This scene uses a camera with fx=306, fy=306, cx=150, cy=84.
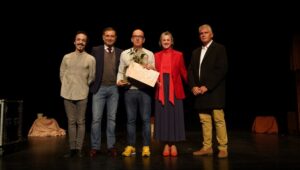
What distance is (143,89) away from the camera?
2.83 m

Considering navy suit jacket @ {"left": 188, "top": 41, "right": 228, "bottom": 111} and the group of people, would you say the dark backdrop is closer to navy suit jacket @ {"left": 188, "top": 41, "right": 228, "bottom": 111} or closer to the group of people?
navy suit jacket @ {"left": 188, "top": 41, "right": 228, "bottom": 111}

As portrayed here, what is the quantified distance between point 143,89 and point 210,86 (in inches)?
24.1

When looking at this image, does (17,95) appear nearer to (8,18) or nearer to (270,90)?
(8,18)

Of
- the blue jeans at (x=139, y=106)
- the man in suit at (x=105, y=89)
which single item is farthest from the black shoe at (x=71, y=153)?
the blue jeans at (x=139, y=106)

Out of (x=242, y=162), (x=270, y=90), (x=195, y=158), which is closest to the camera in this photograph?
(x=242, y=162)

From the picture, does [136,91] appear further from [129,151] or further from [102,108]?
[129,151]

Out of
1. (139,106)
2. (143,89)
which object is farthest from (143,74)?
(139,106)

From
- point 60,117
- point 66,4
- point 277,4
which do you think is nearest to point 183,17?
point 277,4

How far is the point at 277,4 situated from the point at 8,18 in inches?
205

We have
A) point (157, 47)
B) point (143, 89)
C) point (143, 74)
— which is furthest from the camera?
point (157, 47)

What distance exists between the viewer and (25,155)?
3.07 meters

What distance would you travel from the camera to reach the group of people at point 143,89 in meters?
2.82

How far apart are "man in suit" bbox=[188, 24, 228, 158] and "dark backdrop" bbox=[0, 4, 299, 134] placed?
3.00 metres

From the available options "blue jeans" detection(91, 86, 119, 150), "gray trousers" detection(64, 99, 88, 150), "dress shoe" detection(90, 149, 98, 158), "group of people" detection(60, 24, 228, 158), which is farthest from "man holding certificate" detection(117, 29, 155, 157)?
"gray trousers" detection(64, 99, 88, 150)
